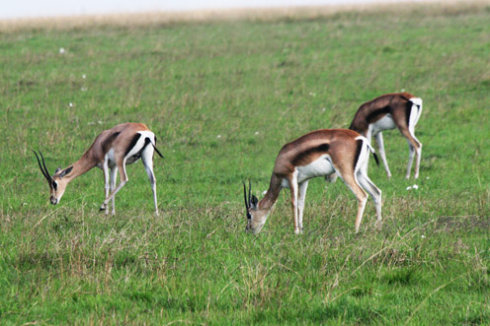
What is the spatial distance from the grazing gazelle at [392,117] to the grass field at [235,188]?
0.53 metres

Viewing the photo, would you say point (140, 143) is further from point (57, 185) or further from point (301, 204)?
point (301, 204)

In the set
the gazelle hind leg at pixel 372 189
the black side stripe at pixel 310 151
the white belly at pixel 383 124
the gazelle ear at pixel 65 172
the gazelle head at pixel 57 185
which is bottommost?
the gazelle head at pixel 57 185

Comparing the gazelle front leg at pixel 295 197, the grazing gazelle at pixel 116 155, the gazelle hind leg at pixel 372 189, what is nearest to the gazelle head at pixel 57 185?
the grazing gazelle at pixel 116 155

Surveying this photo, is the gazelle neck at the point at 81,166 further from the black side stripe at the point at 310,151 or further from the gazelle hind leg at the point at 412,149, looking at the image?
the gazelle hind leg at the point at 412,149

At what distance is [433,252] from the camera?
668 cm

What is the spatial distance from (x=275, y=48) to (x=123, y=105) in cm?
835

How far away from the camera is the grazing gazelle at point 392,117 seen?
11.6m

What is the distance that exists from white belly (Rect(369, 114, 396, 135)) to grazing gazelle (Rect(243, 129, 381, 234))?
3648 mm

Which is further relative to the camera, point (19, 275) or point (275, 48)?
point (275, 48)

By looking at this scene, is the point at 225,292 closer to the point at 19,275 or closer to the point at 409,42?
the point at 19,275

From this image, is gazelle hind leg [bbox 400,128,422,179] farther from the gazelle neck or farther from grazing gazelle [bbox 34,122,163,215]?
the gazelle neck

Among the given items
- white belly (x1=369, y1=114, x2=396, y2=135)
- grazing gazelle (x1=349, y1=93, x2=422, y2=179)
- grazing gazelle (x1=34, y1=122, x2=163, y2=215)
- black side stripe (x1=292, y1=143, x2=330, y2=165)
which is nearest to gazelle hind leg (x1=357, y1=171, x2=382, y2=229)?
black side stripe (x1=292, y1=143, x2=330, y2=165)

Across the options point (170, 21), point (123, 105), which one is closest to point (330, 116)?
point (123, 105)

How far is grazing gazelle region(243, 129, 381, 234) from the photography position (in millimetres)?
7918
